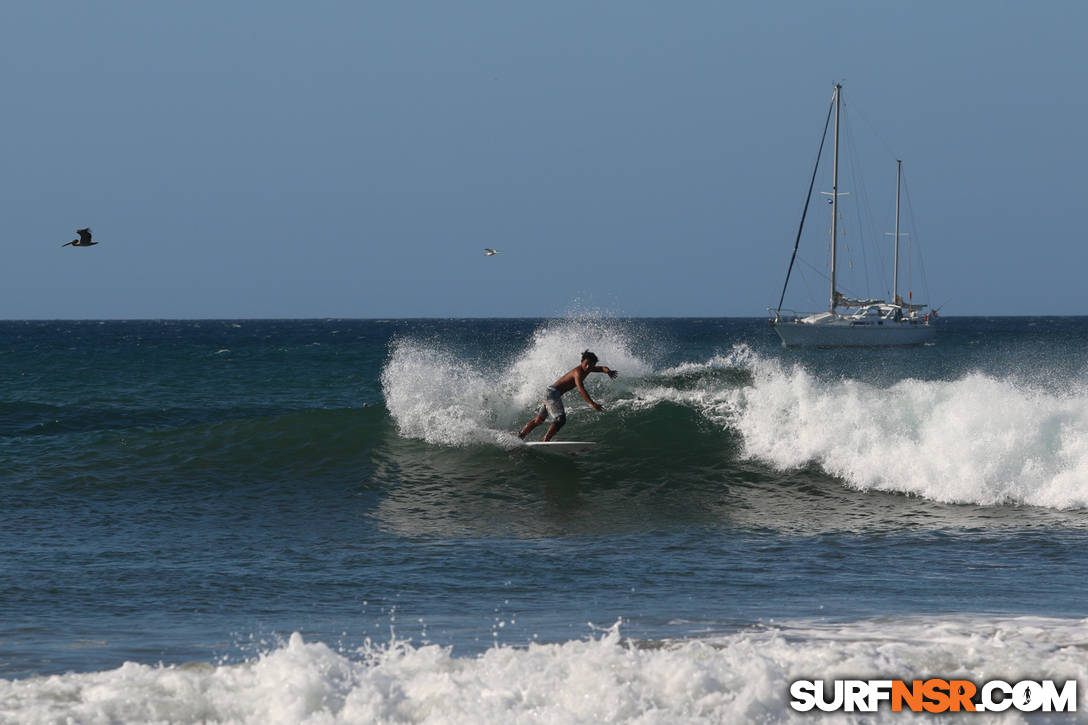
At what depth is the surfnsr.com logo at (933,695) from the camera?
558 centimetres

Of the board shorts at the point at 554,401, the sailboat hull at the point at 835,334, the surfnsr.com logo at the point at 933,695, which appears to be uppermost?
the sailboat hull at the point at 835,334

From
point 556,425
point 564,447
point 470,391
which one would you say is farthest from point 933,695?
point 470,391

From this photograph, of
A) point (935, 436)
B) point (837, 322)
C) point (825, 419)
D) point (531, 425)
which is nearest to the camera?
point (935, 436)

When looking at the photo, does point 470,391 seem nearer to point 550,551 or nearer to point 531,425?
point 531,425

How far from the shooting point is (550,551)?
34.2ft

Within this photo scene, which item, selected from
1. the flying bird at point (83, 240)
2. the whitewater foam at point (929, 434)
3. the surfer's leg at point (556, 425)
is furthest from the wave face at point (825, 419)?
the flying bird at point (83, 240)

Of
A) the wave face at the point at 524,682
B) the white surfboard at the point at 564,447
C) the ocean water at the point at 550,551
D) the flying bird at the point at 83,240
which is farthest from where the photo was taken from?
the white surfboard at the point at 564,447

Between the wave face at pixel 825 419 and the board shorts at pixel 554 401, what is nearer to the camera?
the wave face at pixel 825 419

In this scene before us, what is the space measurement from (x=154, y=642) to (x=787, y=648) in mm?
4191

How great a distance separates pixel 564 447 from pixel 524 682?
10.5 m

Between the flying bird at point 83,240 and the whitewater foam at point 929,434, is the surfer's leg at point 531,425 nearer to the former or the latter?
the whitewater foam at point 929,434

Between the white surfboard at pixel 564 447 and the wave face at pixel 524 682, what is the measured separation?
9389 millimetres

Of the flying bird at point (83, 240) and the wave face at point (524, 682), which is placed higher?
the flying bird at point (83, 240)

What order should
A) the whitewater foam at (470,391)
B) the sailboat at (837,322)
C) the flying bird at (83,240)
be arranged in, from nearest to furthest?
the flying bird at (83,240), the whitewater foam at (470,391), the sailboat at (837,322)
